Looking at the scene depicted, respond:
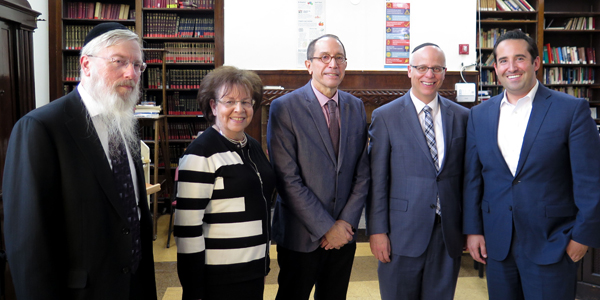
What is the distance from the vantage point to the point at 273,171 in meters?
1.86

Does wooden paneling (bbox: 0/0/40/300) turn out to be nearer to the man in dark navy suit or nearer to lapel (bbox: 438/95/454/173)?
lapel (bbox: 438/95/454/173)

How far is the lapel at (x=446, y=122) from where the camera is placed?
1.96m

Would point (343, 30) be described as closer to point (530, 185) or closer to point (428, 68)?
point (428, 68)

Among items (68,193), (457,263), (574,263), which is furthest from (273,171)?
(574,263)

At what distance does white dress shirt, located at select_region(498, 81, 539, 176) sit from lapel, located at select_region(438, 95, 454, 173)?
0.72ft

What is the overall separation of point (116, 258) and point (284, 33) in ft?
16.3

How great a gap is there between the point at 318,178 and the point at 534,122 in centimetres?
101

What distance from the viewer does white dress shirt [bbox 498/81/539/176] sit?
1864 millimetres

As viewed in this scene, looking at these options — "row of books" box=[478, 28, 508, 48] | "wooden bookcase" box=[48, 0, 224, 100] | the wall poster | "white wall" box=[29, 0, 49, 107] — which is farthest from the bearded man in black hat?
"row of books" box=[478, 28, 508, 48]

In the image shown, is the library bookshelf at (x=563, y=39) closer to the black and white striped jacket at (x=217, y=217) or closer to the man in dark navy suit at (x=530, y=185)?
the man in dark navy suit at (x=530, y=185)

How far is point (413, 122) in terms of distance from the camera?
199cm

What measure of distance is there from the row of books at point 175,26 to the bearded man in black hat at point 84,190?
15.5 feet

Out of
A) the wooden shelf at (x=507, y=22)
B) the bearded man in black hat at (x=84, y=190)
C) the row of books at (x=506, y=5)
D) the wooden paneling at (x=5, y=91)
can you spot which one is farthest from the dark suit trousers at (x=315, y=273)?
the row of books at (x=506, y=5)

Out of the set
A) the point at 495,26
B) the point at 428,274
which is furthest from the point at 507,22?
the point at 428,274
